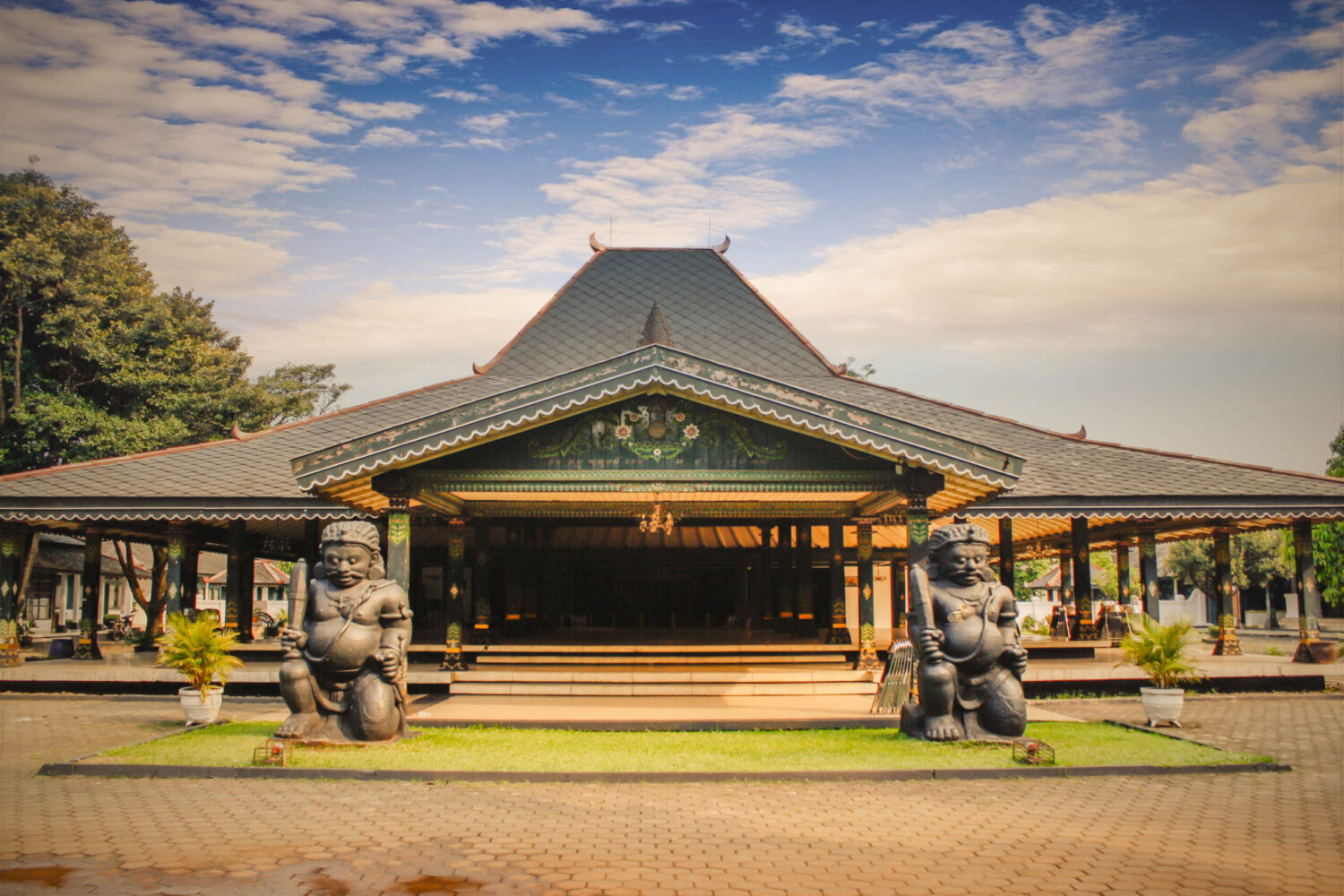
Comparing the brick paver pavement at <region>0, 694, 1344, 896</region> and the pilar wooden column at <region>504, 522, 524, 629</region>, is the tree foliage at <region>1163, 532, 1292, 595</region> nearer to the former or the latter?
the pilar wooden column at <region>504, 522, 524, 629</region>

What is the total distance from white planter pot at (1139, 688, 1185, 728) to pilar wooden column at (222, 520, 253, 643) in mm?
17109

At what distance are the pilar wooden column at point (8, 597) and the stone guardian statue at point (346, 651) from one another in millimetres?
11209

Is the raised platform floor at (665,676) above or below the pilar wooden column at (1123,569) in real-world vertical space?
below

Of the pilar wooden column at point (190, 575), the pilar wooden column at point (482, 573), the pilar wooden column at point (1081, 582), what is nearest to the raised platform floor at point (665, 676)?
the pilar wooden column at point (482, 573)

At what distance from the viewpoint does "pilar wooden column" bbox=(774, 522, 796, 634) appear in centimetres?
2078

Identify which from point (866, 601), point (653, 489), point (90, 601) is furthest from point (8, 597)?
point (866, 601)

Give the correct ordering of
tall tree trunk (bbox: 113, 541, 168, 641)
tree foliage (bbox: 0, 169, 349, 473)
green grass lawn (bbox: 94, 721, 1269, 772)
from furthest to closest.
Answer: tree foliage (bbox: 0, 169, 349, 473), tall tree trunk (bbox: 113, 541, 168, 641), green grass lawn (bbox: 94, 721, 1269, 772)

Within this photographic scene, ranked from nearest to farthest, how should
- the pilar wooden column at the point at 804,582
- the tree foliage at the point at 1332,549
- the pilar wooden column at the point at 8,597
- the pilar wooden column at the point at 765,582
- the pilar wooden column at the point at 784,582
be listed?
the pilar wooden column at the point at 8,597
the pilar wooden column at the point at 804,582
the pilar wooden column at the point at 784,582
the pilar wooden column at the point at 765,582
the tree foliage at the point at 1332,549

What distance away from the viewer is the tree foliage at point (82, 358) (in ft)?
99.9

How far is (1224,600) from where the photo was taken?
2125 centimetres

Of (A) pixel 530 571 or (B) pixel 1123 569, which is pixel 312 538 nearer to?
(A) pixel 530 571

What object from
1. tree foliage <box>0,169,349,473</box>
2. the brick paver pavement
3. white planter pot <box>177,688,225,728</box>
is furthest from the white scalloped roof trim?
tree foliage <box>0,169,349,473</box>

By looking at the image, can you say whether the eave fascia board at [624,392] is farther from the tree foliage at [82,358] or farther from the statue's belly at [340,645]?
the tree foliage at [82,358]

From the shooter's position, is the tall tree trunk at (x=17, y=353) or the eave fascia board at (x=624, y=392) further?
the tall tree trunk at (x=17, y=353)
